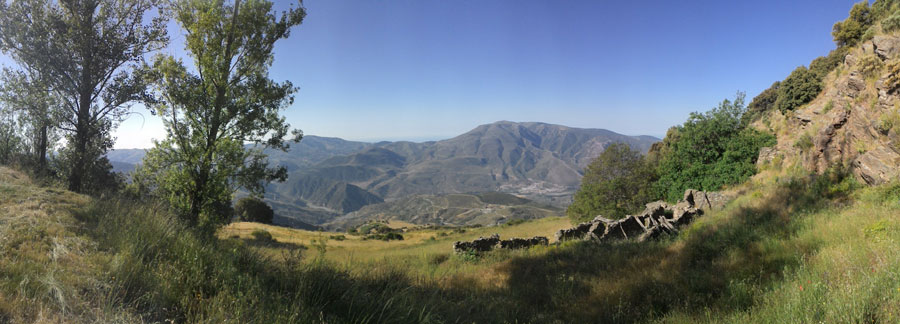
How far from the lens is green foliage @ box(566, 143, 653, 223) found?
26.2 meters

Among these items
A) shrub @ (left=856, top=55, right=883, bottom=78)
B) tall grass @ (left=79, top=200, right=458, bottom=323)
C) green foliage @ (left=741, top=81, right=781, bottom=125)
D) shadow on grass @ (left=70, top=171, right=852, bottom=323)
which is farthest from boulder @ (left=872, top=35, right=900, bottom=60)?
green foliage @ (left=741, top=81, right=781, bottom=125)

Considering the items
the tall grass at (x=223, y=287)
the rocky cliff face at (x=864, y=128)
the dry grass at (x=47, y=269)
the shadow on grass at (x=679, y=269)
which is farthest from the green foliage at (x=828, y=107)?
the dry grass at (x=47, y=269)

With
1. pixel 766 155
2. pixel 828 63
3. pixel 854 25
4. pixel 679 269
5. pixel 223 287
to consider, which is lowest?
pixel 679 269

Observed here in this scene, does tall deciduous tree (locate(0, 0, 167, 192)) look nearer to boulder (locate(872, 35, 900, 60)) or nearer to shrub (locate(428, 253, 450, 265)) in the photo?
shrub (locate(428, 253, 450, 265))

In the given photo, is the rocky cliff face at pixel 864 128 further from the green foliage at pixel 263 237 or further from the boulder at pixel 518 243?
the green foliage at pixel 263 237

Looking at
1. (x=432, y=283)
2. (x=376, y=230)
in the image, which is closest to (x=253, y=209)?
(x=376, y=230)

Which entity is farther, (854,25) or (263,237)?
(263,237)

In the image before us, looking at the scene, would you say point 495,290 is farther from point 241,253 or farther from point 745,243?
point 745,243

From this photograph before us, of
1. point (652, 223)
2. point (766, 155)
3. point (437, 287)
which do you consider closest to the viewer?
point (437, 287)

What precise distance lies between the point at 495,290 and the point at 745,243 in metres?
6.03

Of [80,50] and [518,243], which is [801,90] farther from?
[80,50]

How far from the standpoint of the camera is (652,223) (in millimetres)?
14680

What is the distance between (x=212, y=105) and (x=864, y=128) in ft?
71.0

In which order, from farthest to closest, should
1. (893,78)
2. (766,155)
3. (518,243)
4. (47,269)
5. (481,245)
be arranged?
(766,155)
(518,243)
(481,245)
(893,78)
(47,269)
